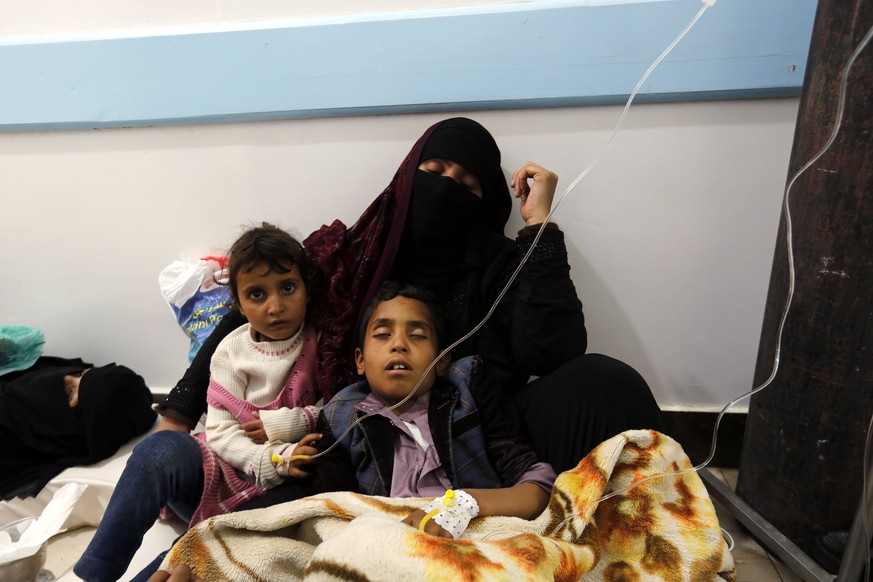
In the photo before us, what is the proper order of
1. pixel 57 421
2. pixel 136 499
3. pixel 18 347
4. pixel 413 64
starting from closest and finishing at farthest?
pixel 136 499 < pixel 413 64 < pixel 57 421 < pixel 18 347

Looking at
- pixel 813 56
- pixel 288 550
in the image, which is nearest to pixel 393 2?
pixel 813 56

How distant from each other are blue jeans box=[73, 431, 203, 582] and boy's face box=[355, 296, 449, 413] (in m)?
0.43

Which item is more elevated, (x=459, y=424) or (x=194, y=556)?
(x=459, y=424)

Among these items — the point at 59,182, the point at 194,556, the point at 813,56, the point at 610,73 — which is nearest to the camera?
the point at 194,556

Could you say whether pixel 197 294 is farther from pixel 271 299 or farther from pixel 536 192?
pixel 536 192

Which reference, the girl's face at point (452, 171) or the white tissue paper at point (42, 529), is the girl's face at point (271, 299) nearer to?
the girl's face at point (452, 171)

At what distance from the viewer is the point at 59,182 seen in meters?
1.75

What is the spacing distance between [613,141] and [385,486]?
3.44ft

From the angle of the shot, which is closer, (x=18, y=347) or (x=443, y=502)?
(x=443, y=502)

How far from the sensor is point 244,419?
4.41 feet

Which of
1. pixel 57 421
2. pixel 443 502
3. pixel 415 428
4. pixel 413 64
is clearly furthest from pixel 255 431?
pixel 413 64

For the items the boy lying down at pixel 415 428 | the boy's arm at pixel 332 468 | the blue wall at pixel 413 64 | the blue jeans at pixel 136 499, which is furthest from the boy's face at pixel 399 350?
the blue wall at pixel 413 64

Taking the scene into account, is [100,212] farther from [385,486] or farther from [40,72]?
[385,486]

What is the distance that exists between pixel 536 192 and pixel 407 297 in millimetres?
398
